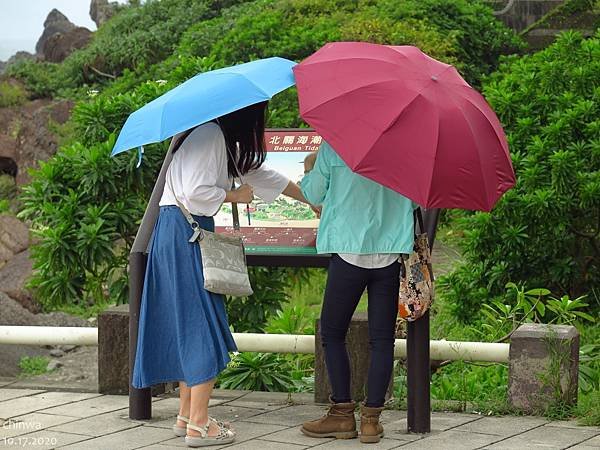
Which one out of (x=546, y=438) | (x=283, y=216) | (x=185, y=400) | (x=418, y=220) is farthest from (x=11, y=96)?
(x=546, y=438)

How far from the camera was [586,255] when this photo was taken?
8695 millimetres

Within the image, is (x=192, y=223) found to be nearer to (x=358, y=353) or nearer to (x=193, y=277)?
(x=193, y=277)

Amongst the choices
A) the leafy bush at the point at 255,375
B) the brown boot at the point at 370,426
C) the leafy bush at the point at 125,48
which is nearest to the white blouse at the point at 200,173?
the brown boot at the point at 370,426

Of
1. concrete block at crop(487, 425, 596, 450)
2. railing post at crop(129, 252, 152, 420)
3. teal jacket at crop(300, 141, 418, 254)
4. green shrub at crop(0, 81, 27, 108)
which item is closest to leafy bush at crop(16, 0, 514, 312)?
green shrub at crop(0, 81, 27, 108)

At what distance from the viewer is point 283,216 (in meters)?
6.55

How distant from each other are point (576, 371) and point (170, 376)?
2.14 m

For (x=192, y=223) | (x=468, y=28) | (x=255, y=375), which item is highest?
(x=468, y=28)

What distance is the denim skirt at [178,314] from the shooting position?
18.3 ft

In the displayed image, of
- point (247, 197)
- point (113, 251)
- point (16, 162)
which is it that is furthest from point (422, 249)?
point (16, 162)

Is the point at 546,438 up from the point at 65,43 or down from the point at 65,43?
down

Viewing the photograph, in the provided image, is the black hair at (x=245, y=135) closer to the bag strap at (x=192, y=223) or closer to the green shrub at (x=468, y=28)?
the bag strap at (x=192, y=223)

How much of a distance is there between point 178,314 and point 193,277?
19 cm

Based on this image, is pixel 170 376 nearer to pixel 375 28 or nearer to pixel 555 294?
pixel 555 294

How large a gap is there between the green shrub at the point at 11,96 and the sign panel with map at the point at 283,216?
1650 cm
